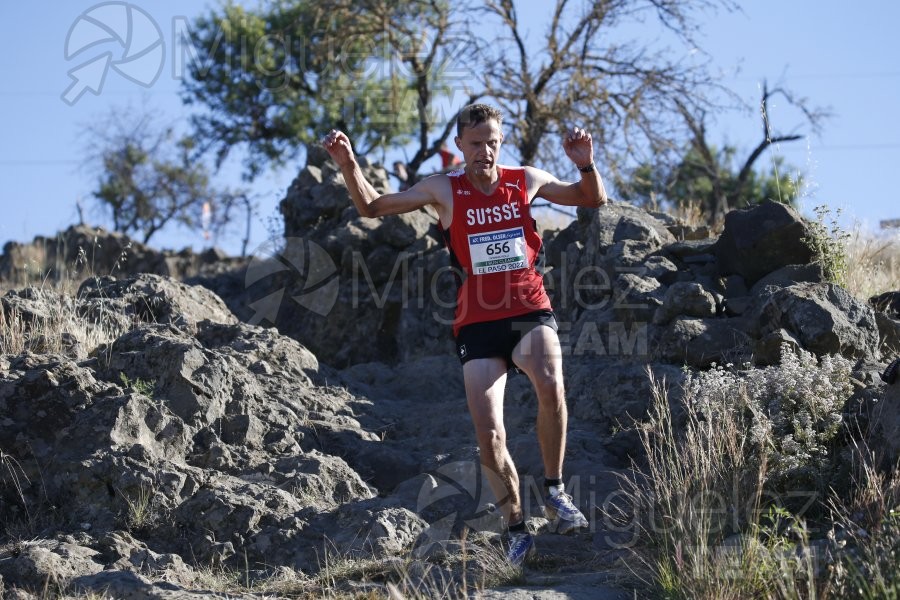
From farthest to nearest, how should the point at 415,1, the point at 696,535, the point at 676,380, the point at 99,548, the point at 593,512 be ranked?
1. the point at 415,1
2. the point at 676,380
3. the point at 593,512
4. the point at 99,548
5. the point at 696,535

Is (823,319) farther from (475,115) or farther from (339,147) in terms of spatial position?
(339,147)

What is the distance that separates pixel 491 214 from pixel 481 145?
35 centimetres

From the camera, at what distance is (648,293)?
9094 mm

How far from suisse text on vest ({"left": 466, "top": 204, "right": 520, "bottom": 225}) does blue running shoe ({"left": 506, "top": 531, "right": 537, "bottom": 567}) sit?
1.57 m

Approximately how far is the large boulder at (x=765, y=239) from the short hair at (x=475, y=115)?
3689 mm

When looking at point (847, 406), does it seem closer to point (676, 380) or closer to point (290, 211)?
point (676, 380)

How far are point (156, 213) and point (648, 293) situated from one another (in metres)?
23.2

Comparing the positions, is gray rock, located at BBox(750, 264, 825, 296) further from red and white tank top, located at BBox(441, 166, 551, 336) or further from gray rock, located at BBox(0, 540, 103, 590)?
gray rock, located at BBox(0, 540, 103, 590)

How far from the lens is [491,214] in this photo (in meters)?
6.10

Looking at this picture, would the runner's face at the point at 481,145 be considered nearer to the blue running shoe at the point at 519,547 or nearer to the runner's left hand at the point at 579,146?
the runner's left hand at the point at 579,146

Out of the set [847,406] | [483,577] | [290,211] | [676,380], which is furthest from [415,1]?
[483,577]

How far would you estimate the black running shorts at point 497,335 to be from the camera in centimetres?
598

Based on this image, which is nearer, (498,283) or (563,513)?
(563,513)

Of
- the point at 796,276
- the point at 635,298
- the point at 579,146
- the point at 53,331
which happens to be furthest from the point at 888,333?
the point at 53,331
